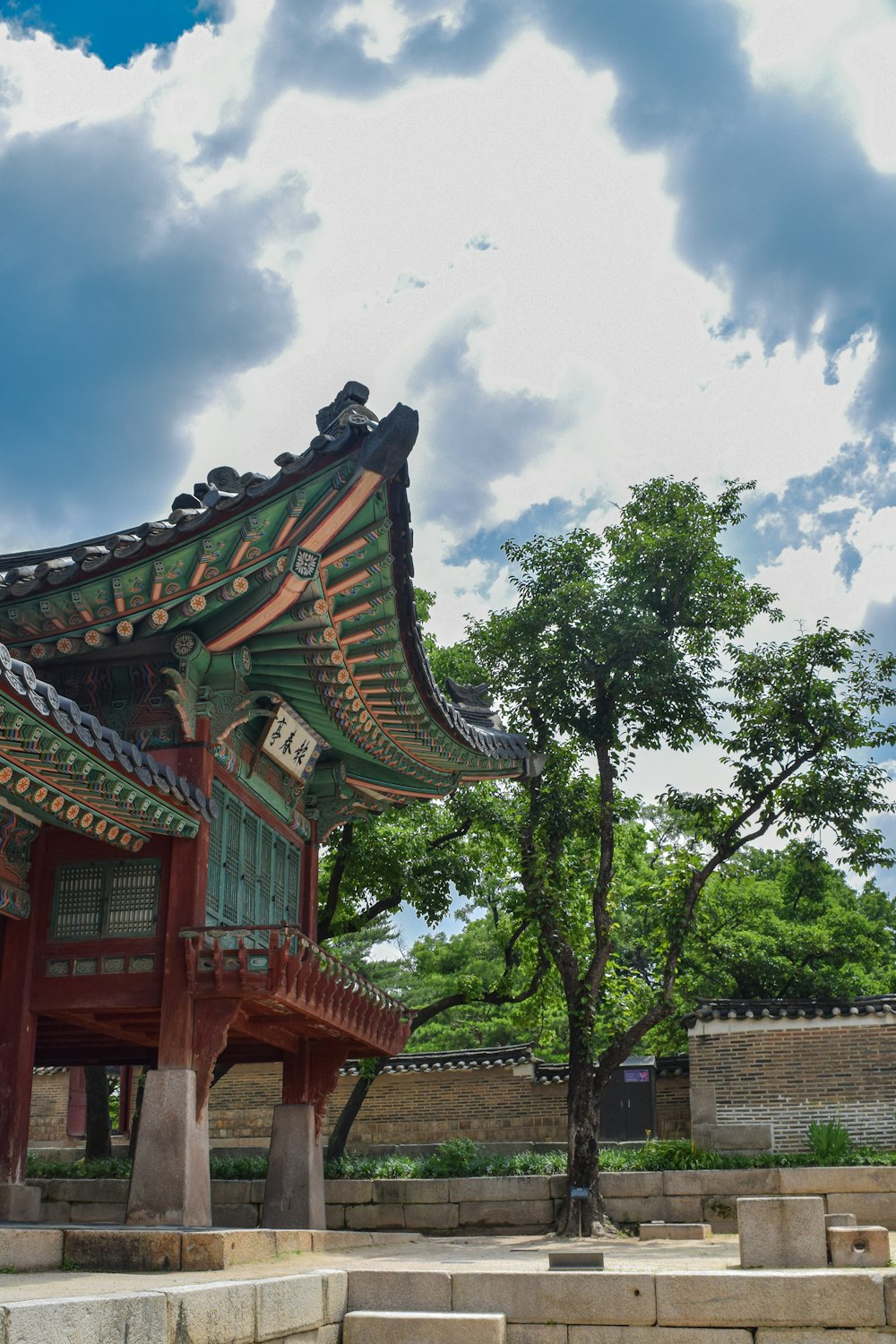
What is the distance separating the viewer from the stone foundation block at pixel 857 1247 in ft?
35.0

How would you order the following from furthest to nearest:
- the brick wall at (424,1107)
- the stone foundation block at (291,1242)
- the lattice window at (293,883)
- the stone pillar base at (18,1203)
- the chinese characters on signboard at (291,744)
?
1. the brick wall at (424,1107)
2. the lattice window at (293,883)
3. the chinese characters on signboard at (291,744)
4. the stone pillar base at (18,1203)
5. the stone foundation block at (291,1242)

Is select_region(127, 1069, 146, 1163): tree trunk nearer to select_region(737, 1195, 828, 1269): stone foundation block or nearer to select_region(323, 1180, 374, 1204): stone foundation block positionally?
select_region(323, 1180, 374, 1204): stone foundation block

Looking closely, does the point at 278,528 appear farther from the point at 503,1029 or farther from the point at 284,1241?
the point at 503,1029

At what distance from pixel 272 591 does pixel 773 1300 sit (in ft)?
25.1

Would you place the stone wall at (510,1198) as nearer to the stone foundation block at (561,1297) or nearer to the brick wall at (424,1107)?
the brick wall at (424,1107)

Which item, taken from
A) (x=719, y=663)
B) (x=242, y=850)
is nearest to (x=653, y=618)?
(x=719, y=663)

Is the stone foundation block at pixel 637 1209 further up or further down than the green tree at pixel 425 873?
further down

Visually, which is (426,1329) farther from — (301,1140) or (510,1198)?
(510,1198)

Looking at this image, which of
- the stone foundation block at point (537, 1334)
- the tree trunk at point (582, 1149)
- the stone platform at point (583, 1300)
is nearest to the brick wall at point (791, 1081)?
the tree trunk at point (582, 1149)

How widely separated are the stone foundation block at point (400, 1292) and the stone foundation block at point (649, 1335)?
41.6 inches

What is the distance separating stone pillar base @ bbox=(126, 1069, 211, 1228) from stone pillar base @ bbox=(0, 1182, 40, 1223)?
142 cm

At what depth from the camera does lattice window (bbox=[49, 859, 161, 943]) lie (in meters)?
13.0

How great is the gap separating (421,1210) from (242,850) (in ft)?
26.5

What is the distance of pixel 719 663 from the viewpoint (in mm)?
21375
